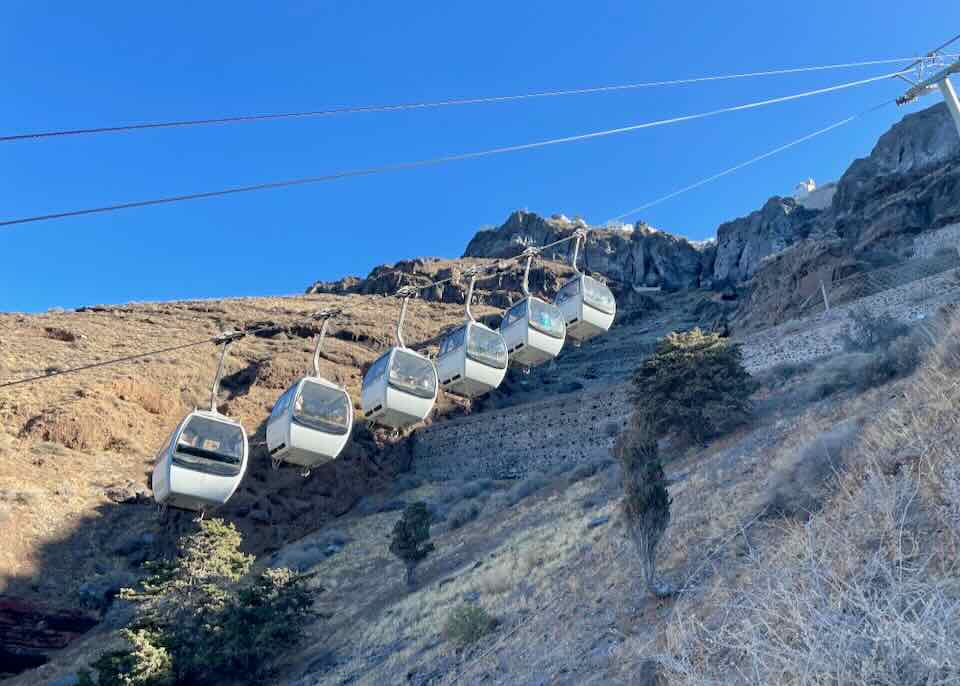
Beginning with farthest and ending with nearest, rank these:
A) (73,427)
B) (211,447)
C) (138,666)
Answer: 1. (73,427)
2. (138,666)
3. (211,447)

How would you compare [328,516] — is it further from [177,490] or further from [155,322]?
[155,322]

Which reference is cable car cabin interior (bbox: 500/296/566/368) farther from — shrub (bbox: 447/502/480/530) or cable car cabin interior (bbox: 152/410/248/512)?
shrub (bbox: 447/502/480/530)

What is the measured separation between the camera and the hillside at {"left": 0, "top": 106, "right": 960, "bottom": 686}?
7465 mm

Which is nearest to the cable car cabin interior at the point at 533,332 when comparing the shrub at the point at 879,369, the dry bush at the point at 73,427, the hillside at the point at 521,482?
the hillside at the point at 521,482

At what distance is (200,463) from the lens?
10.6 metres

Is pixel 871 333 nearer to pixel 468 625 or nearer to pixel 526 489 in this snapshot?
pixel 526 489

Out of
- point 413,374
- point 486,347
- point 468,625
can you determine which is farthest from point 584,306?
point 468,625

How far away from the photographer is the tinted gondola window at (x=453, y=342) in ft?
37.1

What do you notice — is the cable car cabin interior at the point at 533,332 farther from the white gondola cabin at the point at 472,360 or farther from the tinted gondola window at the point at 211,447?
the tinted gondola window at the point at 211,447

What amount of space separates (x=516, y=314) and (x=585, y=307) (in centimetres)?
115

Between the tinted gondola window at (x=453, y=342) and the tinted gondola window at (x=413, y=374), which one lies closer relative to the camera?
the tinted gondola window at (x=413, y=374)

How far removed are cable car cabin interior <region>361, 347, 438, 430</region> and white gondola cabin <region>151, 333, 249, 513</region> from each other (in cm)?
194

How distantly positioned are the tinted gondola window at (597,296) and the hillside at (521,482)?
308 centimetres

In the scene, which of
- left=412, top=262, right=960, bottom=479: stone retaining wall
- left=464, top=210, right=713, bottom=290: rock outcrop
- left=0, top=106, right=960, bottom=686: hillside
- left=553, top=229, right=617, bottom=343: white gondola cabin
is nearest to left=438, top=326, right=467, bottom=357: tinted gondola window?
left=0, top=106, right=960, bottom=686: hillside
